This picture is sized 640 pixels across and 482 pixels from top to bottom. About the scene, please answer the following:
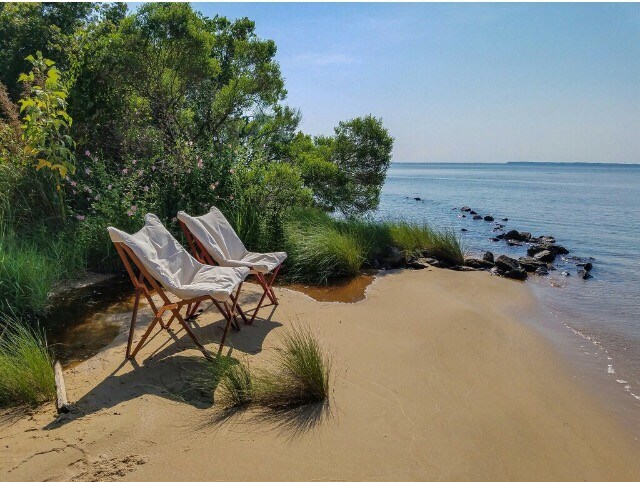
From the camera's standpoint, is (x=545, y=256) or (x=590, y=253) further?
(x=590, y=253)

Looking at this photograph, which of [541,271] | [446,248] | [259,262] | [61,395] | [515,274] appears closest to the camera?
[61,395]

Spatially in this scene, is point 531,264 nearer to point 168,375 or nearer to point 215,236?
point 215,236

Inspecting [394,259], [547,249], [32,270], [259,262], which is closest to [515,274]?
[394,259]

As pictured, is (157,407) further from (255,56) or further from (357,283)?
(255,56)

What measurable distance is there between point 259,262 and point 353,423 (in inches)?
98.4

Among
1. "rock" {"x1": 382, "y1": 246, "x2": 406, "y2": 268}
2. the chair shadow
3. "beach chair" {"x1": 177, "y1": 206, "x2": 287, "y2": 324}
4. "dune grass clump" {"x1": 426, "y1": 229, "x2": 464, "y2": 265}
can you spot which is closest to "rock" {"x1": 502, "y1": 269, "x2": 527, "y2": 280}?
"dune grass clump" {"x1": 426, "y1": 229, "x2": 464, "y2": 265}

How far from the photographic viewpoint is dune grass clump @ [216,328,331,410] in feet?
10.9

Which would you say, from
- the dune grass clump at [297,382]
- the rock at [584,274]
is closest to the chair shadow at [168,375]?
the dune grass clump at [297,382]

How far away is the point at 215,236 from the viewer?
5383 mm

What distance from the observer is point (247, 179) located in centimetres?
807

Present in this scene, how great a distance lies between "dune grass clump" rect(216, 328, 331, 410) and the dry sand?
0.13m

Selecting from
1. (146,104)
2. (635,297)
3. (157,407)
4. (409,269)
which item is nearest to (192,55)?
(146,104)

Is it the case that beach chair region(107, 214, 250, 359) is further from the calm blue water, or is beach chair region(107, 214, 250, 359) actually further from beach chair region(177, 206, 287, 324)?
the calm blue water

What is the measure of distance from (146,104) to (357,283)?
17.0 feet
